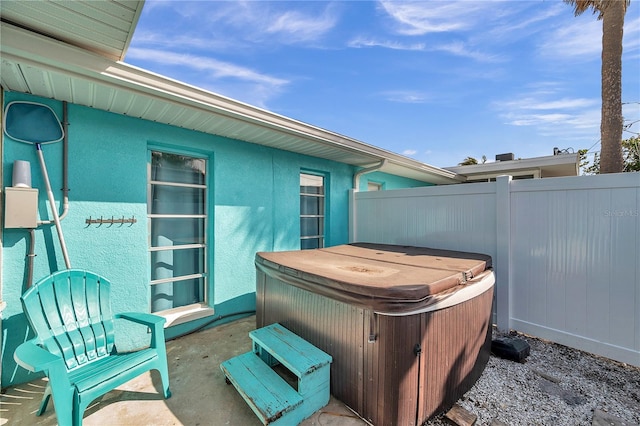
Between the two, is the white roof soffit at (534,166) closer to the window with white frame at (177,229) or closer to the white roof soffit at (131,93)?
Result: the white roof soffit at (131,93)

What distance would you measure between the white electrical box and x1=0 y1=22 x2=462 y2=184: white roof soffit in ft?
3.12

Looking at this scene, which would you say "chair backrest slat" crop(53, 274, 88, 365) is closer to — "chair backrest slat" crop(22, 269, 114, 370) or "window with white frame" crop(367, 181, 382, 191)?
"chair backrest slat" crop(22, 269, 114, 370)

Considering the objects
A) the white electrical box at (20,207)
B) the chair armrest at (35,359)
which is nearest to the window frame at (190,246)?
the white electrical box at (20,207)

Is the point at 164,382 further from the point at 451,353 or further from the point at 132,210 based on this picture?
the point at 451,353

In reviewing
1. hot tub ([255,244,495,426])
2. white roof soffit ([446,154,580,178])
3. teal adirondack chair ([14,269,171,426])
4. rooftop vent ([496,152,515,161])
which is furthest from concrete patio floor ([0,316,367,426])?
rooftop vent ([496,152,515,161])

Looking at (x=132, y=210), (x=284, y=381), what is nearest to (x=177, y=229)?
(x=132, y=210)

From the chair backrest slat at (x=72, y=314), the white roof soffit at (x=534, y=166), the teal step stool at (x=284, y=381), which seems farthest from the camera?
the white roof soffit at (x=534, y=166)

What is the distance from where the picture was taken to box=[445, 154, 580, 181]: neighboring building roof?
5820mm

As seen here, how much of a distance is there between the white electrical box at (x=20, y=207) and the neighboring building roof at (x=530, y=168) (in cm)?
874

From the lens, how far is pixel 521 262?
10.5 feet

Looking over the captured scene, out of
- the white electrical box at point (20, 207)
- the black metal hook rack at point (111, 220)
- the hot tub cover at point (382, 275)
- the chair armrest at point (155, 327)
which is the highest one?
the white electrical box at point (20, 207)

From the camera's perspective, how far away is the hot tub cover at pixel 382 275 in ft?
5.61

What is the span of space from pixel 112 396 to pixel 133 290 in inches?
43.0

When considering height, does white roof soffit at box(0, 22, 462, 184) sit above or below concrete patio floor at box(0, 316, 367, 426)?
above
